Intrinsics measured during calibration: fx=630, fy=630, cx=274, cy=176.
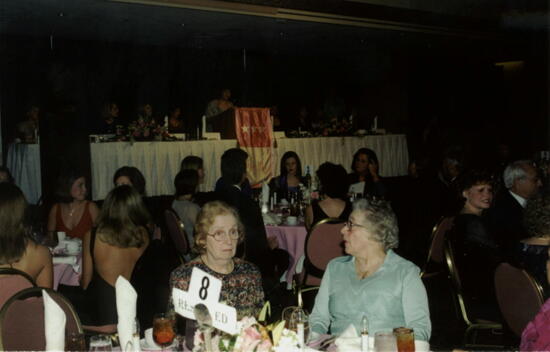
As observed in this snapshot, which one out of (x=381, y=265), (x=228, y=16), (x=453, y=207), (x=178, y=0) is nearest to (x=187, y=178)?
(x=453, y=207)

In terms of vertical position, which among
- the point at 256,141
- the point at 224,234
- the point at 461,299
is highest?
the point at 256,141

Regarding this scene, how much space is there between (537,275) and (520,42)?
37.9 feet

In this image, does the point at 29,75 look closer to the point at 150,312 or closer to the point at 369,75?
the point at 369,75

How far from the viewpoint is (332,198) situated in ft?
14.9

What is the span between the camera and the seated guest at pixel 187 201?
4832 mm

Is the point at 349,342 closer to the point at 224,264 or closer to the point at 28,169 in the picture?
the point at 224,264

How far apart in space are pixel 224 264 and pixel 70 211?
7.70ft

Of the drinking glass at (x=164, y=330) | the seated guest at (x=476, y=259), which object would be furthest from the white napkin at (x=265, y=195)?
the drinking glass at (x=164, y=330)

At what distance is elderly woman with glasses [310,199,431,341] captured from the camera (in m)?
2.47

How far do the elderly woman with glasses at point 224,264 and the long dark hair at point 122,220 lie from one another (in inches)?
29.3

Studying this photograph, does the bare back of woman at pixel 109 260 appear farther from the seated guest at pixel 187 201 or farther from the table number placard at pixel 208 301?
the seated guest at pixel 187 201

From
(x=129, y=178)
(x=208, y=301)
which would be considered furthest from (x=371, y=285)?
(x=129, y=178)

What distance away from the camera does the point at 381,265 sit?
2600 mm

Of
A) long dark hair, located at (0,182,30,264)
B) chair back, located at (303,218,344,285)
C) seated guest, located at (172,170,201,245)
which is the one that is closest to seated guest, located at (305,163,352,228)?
chair back, located at (303,218,344,285)
